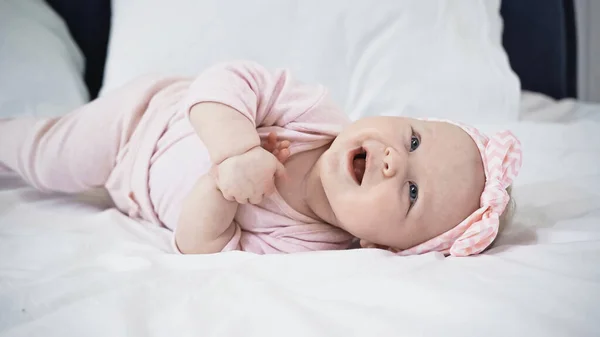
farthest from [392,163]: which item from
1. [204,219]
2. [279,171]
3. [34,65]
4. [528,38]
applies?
[528,38]

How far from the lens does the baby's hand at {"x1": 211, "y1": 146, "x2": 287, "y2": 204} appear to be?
0.83 m

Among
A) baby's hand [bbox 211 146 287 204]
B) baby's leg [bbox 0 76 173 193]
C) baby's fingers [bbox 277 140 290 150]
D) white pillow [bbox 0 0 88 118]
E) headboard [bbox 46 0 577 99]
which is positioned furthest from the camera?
headboard [bbox 46 0 577 99]

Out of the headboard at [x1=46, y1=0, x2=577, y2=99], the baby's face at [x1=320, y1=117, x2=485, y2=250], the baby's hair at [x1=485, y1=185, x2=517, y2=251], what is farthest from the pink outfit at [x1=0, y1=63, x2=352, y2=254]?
the headboard at [x1=46, y1=0, x2=577, y2=99]

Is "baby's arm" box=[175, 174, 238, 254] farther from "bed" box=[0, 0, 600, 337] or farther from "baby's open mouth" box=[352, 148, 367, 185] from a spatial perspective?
"baby's open mouth" box=[352, 148, 367, 185]

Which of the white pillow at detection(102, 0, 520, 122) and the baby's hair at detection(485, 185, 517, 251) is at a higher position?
the white pillow at detection(102, 0, 520, 122)

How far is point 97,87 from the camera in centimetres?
170

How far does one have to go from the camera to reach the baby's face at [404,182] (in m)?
0.85

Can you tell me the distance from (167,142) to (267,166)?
0.29 meters

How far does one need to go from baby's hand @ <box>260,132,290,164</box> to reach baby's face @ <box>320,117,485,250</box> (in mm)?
70

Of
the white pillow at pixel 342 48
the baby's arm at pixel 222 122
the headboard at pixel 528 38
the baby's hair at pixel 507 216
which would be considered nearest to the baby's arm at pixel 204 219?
the baby's arm at pixel 222 122

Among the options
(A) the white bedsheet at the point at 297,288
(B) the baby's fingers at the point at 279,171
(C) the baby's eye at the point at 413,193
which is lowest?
(A) the white bedsheet at the point at 297,288

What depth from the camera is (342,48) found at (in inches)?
58.0

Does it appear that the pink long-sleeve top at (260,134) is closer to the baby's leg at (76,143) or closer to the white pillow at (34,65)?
the baby's leg at (76,143)

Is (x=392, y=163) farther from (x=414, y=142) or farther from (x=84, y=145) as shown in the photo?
(x=84, y=145)
